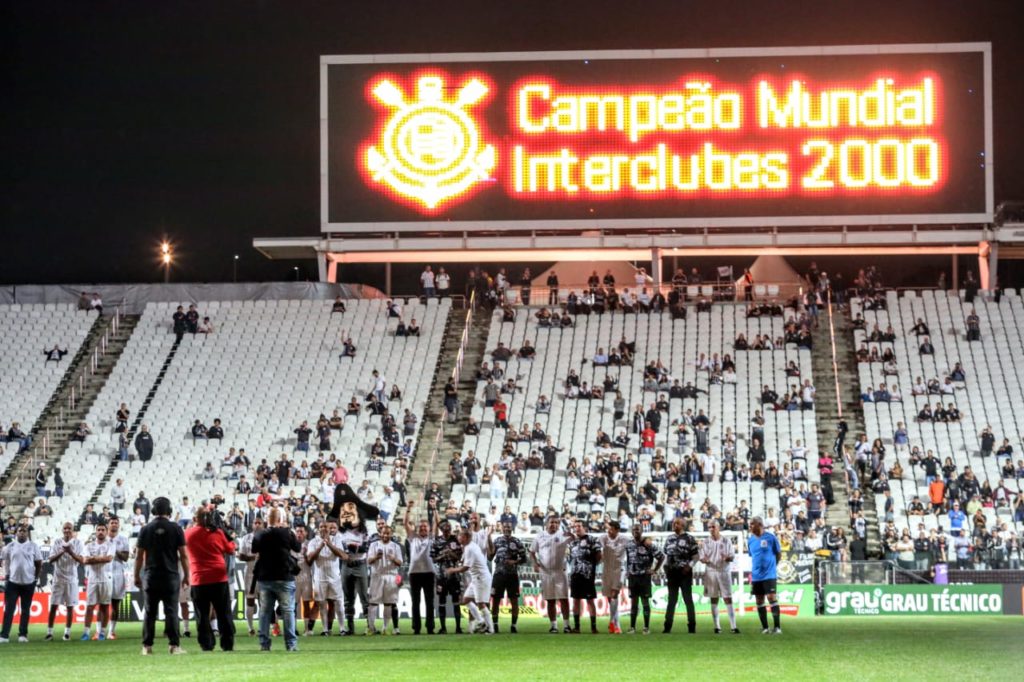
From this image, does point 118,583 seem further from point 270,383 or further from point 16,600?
point 270,383

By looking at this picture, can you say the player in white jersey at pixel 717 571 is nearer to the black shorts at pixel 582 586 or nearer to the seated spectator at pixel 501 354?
the black shorts at pixel 582 586

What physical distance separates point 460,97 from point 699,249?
7.96 metres

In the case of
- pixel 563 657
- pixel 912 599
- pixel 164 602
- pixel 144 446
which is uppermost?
pixel 144 446

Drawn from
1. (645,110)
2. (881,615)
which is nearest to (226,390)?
(645,110)

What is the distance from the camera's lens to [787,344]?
45344 millimetres

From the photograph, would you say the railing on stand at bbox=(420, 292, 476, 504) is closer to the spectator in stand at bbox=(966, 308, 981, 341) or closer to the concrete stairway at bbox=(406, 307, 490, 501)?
the concrete stairway at bbox=(406, 307, 490, 501)

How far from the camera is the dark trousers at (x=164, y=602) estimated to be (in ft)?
59.3

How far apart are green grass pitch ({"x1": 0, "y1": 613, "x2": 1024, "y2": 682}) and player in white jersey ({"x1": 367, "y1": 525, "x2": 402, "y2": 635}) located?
1.01 m

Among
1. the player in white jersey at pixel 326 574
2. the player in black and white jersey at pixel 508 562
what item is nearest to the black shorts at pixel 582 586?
the player in black and white jersey at pixel 508 562

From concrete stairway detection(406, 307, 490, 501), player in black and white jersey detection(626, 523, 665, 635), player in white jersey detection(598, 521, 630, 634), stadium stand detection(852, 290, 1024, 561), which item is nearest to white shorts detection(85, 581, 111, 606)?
player in white jersey detection(598, 521, 630, 634)

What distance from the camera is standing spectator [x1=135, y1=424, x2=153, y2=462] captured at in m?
42.1

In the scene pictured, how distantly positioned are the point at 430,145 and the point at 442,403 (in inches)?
288

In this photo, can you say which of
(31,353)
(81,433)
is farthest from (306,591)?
(31,353)

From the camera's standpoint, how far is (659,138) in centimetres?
4562
